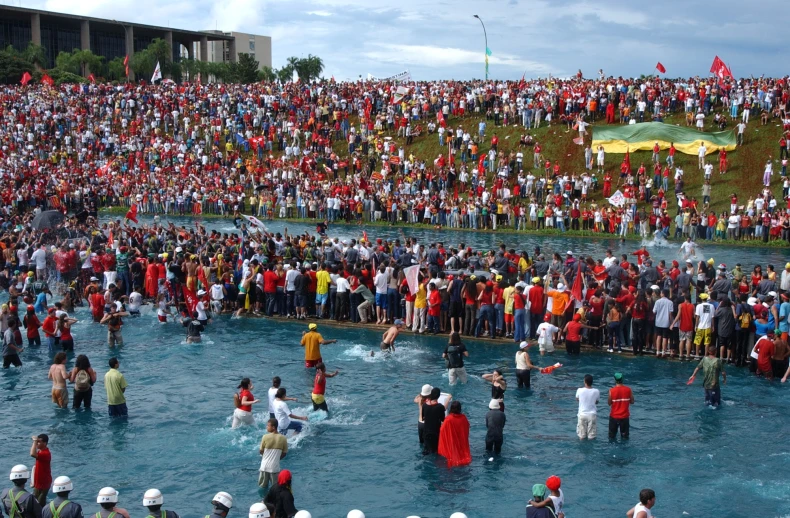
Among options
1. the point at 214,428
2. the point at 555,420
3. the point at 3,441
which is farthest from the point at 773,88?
the point at 3,441

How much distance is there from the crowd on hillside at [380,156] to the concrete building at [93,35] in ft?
146

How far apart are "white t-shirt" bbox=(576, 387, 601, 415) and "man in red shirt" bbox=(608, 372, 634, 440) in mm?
286

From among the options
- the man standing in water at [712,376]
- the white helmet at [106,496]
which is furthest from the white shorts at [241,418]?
the man standing in water at [712,376]

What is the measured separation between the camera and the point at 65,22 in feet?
346

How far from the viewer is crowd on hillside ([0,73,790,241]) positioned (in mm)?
41031

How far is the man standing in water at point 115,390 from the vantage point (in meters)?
16.4

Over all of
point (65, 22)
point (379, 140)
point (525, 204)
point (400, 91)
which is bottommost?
point (525, 204)

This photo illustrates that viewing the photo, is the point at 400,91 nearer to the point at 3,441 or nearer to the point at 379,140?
the point at 379,140

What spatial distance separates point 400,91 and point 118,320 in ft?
108

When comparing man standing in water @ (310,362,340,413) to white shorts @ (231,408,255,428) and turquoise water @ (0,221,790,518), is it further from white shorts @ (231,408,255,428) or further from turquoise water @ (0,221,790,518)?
white shorts @ (231,408,255,428)

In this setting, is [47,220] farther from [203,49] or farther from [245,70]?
[203,49]

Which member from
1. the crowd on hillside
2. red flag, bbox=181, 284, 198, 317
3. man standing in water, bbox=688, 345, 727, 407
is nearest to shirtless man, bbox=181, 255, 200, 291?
red flag, bbox=181, 284, 198, 317

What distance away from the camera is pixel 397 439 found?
15648 millimetres

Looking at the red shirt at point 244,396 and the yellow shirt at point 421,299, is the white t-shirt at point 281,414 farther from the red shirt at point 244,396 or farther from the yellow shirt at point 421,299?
the yellow shirt at point 421,299
